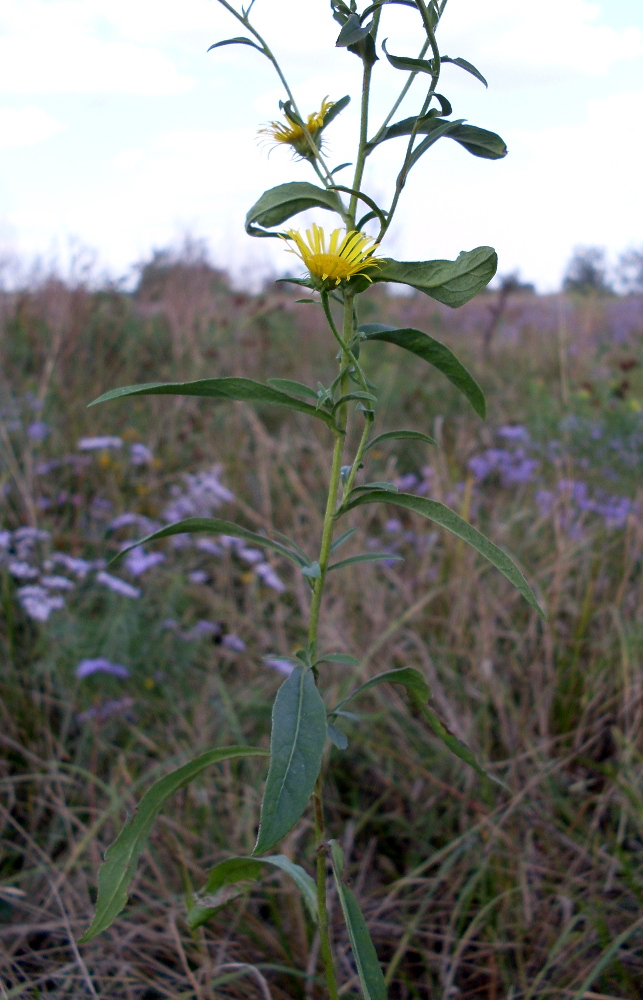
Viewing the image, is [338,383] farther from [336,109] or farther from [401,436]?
[336,109]

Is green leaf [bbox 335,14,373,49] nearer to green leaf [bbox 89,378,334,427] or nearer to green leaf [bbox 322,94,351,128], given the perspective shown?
green leaf [bbox 322,94,351,128]

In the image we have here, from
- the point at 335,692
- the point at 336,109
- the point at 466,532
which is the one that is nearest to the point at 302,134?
the point at 336,109

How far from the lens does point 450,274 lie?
2.70ft

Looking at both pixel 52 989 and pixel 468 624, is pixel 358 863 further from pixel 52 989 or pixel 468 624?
pixel 468 624

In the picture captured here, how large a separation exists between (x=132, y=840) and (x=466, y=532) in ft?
1.72

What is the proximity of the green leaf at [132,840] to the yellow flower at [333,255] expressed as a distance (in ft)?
1.73

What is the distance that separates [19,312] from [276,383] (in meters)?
3.63

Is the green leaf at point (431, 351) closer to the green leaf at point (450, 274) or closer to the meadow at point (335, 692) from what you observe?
the green leaf at point (450, 274)

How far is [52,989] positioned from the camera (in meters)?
1.43

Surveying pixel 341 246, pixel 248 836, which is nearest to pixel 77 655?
pixel 248 836

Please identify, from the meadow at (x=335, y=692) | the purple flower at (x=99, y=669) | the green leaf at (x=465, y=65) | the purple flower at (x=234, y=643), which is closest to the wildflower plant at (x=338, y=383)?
the green leaf at (x=465, y=65)

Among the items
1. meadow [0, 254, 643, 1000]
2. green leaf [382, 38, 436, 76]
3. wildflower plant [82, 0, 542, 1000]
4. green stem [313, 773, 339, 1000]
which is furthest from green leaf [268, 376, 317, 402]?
green stem [313, 773, 339, 1000]

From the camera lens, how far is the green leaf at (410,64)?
84 centimetres

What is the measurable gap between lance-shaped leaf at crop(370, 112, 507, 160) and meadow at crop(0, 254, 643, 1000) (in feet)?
1.66
